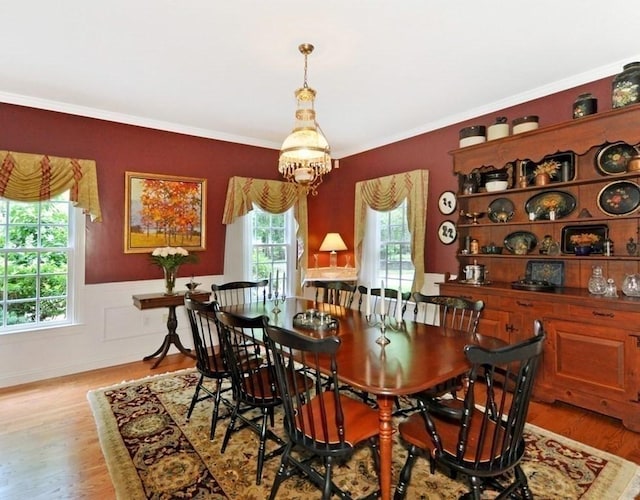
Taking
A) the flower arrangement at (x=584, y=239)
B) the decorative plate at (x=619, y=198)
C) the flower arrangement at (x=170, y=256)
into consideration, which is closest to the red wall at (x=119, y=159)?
the flower arrangement at (x=170, y=256)

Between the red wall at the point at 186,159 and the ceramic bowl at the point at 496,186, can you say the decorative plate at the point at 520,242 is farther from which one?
the red wall at the point at 186,159

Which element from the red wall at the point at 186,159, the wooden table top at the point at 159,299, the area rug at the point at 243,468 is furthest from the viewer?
the wooden table top at the point at 159,299

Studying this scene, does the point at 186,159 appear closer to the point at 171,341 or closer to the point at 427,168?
the point at 171,341

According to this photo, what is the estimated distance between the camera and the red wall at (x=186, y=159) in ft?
11.6

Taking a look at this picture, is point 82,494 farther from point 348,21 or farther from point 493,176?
point 493,176

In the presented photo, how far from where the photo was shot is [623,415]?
2.60m

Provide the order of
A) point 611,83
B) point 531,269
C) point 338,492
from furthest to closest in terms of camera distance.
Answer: point 531,269 → point 611,83 → point 338,492

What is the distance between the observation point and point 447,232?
4152 mm

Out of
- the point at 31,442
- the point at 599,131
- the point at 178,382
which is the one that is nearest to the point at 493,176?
the point at 599,131

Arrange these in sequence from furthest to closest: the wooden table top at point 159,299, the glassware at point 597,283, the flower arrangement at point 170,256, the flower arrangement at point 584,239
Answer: the flower arrangement at point 170,256, the wooden table top at point 159,299, the flower arrangement at point 584,239, the glassware at point 597,283

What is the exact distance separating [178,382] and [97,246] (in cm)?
171

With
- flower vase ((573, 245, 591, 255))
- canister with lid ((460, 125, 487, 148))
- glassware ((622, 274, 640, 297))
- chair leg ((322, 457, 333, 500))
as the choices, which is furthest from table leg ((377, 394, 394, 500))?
canister with lid ((460, 125, 487, 148))

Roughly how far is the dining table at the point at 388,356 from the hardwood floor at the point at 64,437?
46.5 inches

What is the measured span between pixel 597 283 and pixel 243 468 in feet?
9.33
